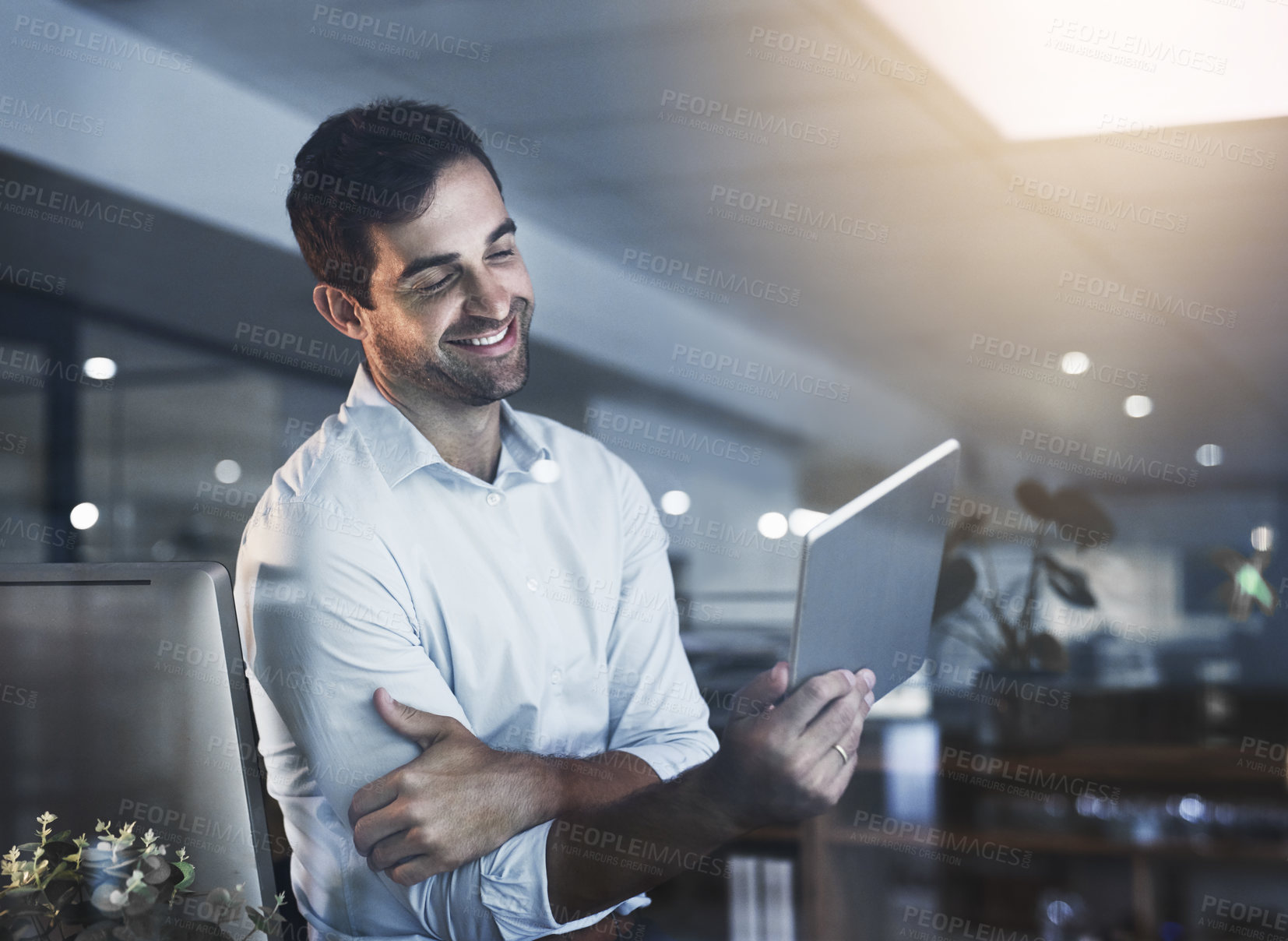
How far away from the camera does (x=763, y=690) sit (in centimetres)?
193

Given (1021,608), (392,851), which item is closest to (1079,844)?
(1021,608)

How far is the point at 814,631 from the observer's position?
5.87 ft

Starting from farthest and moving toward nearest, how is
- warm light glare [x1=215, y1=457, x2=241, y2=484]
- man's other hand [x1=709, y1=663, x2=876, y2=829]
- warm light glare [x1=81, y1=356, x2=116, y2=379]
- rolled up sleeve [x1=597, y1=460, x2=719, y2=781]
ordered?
warm light glare [x1=81, y1=356, x2=116, y2=379] < warm light glare [x1=215, y1=457, x2=241, y2=484] < rolled up sleeve [x1=597, y1=460, x2=719, y2=781] < man's other hand [x1=709, y1=663, x2=876, y2=829]

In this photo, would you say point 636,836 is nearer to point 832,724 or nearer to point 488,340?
point 832,724

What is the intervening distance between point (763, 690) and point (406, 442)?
90 centimetres

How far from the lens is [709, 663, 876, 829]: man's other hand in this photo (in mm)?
1845

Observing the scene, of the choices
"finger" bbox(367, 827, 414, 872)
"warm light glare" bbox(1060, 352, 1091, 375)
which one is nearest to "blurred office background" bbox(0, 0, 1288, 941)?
"warm light glare" bbox(1060, 352, 1091, 375)

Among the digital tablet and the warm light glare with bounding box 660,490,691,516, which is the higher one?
the warm light glare with bounding box 660,490,691,516

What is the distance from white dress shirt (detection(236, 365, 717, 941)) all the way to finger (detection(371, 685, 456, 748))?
0.05 ft

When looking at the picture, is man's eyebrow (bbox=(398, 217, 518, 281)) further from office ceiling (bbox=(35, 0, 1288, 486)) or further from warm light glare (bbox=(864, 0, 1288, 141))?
warm light glare (bbox=(864, 0, 1288, 141))

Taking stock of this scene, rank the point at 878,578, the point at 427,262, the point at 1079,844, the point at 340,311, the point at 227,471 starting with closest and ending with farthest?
1. the point at 878,578
2. the point at 1079,844
3. the point at 427,262
4. the point at 340,311
5. the point at 227,471

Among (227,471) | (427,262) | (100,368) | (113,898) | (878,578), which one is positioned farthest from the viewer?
(100,368)

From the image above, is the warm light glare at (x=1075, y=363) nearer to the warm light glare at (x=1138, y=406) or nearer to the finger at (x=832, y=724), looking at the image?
the warm light glare at (x=1138, y=406)

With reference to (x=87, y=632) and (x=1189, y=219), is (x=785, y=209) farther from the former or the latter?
(x=87, y=632)
